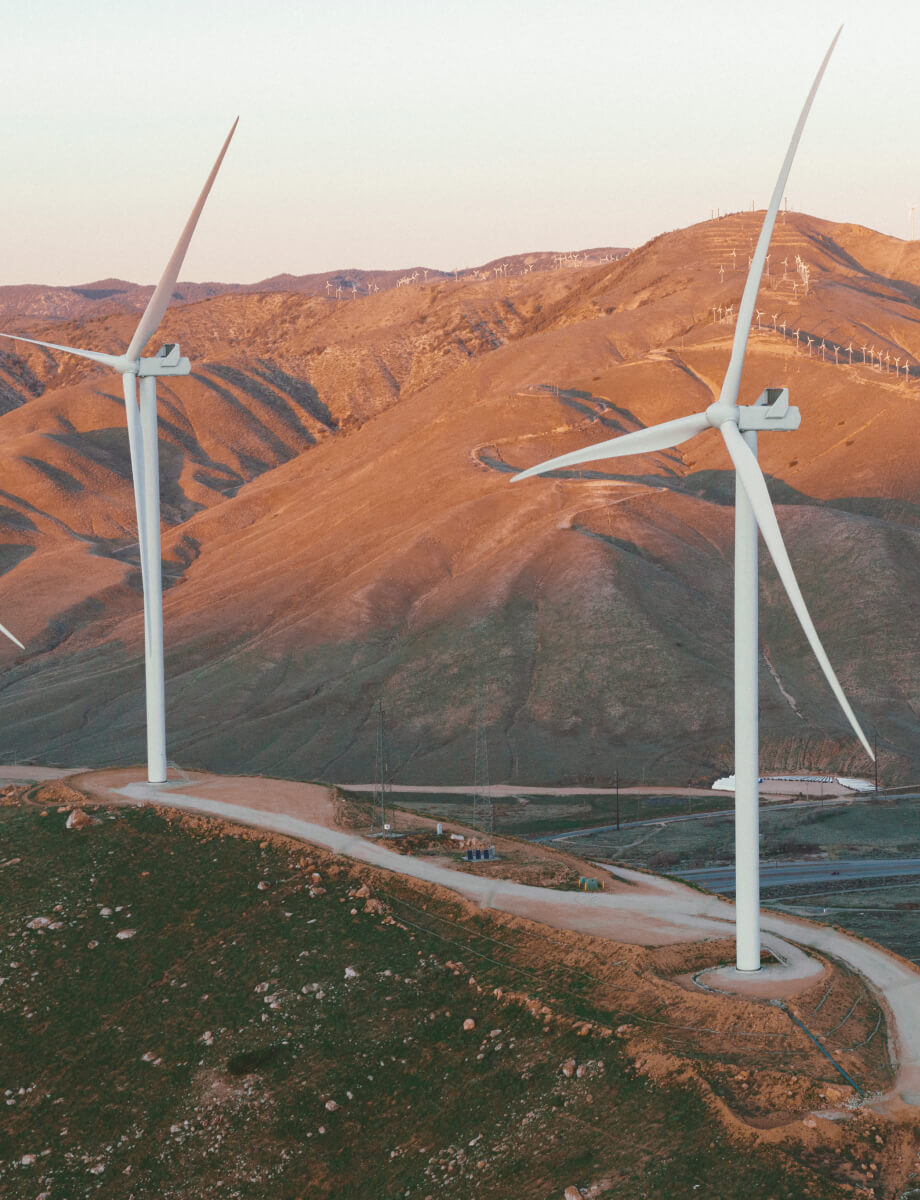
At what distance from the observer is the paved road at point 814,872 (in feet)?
432

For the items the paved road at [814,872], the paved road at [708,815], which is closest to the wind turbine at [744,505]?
the paved road at [814,872]

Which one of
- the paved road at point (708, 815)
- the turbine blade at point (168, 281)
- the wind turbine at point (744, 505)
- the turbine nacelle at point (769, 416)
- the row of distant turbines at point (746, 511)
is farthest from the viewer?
the paved road at point (708, 815)

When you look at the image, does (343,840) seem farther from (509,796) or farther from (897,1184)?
(509,796)

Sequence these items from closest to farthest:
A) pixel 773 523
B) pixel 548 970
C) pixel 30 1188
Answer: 1. pixel 773 523
2. pixel 30 1188
3. pixel 548 970

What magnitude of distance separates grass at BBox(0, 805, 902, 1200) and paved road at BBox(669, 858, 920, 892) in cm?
6070

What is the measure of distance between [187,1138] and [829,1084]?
26395 millimetres

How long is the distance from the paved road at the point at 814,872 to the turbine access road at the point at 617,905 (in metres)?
46.6

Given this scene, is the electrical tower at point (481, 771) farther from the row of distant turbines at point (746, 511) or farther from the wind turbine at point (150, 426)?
the row of distant turbines at point (746, 511)

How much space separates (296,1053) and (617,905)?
2039cm

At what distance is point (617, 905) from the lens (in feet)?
251

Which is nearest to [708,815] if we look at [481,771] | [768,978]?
[481,771]

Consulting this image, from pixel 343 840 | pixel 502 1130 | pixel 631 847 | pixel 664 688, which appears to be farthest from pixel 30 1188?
pixel 664 688

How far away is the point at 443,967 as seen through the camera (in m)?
68.0

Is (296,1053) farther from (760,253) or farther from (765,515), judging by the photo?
(760,253)
